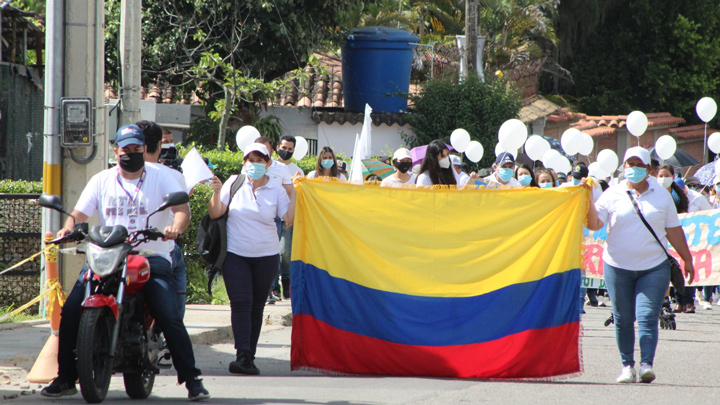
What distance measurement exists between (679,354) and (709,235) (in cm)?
431

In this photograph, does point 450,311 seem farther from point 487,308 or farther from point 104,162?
point 104,162

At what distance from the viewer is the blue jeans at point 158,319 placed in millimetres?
5994

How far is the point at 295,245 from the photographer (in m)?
8.01

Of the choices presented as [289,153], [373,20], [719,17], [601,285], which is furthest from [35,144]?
[719,17]

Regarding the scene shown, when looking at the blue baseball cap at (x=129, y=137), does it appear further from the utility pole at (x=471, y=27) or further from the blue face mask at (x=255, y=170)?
the utility pole at (x=471, y=27)

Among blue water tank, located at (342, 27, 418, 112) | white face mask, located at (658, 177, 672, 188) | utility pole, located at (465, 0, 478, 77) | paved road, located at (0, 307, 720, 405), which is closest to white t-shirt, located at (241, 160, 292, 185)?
paved road, located at (0, 307, 720, 405)

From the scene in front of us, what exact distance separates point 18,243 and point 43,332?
301cm

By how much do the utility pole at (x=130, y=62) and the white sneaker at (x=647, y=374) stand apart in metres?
6.10

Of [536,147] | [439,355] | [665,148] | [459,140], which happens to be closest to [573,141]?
[536,147]

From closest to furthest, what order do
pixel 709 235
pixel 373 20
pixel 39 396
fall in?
pixel 39 396, pixel 709 235, pixel 373 20

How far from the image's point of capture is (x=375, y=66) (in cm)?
2558

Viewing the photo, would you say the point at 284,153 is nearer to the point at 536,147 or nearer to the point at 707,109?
the point at 536,147

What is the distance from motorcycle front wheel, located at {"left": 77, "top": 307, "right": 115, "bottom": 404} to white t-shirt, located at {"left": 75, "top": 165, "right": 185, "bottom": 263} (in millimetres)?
672

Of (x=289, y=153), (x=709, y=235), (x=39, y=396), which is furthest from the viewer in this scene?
(x=709, y=235)
